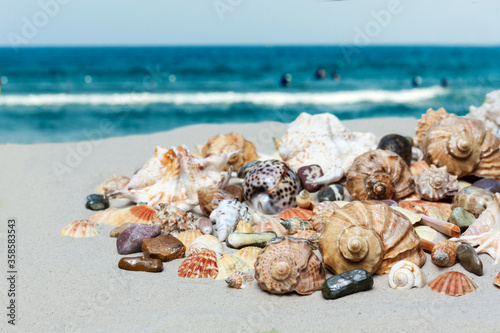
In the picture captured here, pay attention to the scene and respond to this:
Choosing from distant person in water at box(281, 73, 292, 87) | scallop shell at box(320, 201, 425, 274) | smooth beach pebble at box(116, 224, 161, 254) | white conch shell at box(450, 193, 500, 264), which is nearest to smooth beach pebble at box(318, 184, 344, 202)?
scallop shell at box(320, 201, 425, 274)

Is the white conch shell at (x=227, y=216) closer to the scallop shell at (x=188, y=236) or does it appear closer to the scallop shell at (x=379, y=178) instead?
the scallop shell at (x=188, y=236)

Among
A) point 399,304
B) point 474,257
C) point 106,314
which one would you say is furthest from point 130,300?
point 474,257

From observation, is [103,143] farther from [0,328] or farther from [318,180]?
[0,328]

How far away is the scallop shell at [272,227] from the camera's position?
3.93m

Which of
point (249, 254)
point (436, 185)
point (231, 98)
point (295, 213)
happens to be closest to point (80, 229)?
point (249, 254)

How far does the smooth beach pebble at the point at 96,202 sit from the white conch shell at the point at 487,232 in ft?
11.2

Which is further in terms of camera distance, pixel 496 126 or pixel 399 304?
pixel 496 126

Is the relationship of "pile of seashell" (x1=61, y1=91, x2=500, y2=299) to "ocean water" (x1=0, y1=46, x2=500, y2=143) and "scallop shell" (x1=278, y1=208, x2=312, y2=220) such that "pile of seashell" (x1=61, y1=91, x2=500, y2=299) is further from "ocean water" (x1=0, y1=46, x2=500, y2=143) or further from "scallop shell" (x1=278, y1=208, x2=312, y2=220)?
"ocean water" (x1=0, y1=46, x2=500, y2=143)

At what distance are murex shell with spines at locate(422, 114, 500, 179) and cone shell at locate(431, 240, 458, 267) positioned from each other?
1.63 m

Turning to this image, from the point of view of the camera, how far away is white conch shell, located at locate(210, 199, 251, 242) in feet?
13.1

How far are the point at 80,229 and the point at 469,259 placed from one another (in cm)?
328

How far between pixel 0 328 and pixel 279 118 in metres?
11.1

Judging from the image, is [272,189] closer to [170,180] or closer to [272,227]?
[272,227]

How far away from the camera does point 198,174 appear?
487 cm
